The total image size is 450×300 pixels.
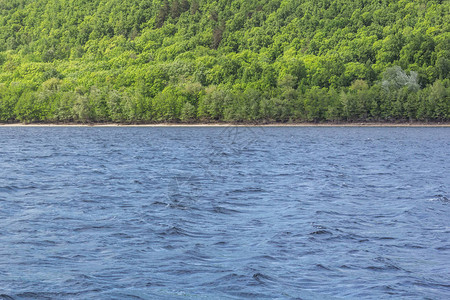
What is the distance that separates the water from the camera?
15125 millimetres

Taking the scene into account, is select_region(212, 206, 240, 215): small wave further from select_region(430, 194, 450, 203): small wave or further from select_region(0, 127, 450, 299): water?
select_region(430, 194, 450, 203): small wave

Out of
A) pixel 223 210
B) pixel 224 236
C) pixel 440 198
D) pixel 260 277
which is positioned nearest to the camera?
pixel 260 277

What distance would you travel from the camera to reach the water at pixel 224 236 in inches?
595

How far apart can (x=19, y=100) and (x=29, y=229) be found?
508 ft

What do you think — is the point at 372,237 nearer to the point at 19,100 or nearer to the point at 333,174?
the point at 333,174

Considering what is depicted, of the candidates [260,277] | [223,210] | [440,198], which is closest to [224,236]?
[260,277]

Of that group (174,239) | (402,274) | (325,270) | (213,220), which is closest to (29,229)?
(174,239)

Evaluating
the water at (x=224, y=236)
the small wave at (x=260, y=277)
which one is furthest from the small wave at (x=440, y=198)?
the small wave at (x=260, y=277)

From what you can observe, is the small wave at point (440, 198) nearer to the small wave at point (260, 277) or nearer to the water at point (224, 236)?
the water at point (224, 236)

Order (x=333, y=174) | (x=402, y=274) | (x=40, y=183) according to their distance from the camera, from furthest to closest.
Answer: (x=333, y=174)
(x=40, y=183)
(x=402, y=274)

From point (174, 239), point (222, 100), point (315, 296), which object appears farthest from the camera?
point (222, 100)

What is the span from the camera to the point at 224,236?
2047 centimetres

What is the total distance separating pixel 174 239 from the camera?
1989 cm

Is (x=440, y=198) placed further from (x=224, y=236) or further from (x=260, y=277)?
(x=260, y=277)
